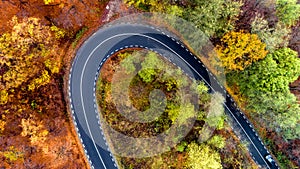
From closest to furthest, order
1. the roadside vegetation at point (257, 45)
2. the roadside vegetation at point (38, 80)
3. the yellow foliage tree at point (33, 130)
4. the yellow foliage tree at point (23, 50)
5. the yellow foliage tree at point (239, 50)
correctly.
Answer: the yellow foliage tree at point (23, 50), the roadside vegetation at point (38, 80), the yellow foliage tree at point (33, 130), the yellow foliage tree at point (239, 50), the roadside vegetation at point (257, 45)

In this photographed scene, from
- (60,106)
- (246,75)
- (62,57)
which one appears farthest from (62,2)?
(246,75)

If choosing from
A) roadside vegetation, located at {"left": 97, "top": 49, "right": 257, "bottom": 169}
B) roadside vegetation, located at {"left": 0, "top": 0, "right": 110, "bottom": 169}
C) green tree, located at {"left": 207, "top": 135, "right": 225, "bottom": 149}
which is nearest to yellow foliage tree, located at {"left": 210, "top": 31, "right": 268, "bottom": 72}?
roadside vegetation, located at {"left": 97, "top": 49, "right": 257, "bottom": 169}

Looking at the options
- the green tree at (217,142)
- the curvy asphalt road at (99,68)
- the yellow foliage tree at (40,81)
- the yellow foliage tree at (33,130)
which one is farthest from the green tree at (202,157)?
the yellow foliage tree at (40,81)

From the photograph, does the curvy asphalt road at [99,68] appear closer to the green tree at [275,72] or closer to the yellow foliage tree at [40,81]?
the yellow foliage tree at [40,81]

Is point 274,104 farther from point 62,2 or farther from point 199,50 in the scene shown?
point 62,2

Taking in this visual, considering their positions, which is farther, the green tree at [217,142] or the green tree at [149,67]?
the green tree at [217,142]

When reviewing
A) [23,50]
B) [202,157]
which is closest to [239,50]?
[202,157]

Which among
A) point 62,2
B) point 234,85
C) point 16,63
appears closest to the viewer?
point 16,63
